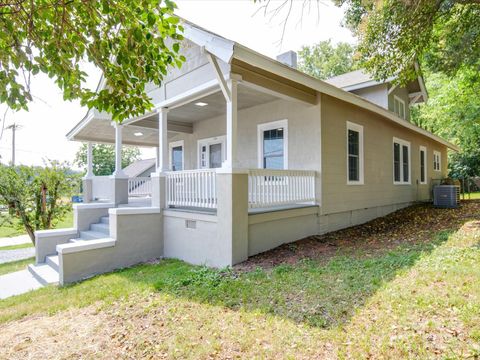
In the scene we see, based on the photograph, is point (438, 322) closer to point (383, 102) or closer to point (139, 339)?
point (139, 339)

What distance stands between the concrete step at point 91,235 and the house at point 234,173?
0.14 ft

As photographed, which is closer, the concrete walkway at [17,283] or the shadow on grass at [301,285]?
the shadow on grass at [301,285]

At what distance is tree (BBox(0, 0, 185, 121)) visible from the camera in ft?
9.50

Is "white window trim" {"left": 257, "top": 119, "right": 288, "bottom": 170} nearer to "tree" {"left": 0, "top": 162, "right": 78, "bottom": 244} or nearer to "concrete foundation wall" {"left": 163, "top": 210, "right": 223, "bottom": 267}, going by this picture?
"concrete foundation wall" {"left": 163, "top": 210, "right": 223, "bottom": 267}

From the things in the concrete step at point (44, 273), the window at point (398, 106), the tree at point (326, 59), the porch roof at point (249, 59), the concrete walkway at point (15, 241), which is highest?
the tree at point (326, 59)

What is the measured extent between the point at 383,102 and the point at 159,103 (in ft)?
27.6

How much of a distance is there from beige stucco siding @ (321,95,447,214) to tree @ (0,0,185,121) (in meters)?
5.41

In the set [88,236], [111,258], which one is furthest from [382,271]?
[88,236]

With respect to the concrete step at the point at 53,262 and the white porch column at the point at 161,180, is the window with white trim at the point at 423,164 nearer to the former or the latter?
the white porch column at the point at 161,180

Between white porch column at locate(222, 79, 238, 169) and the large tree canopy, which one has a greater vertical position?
the large tree canopy

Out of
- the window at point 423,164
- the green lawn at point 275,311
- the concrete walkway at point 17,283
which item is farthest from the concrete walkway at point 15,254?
the window at point 423,164

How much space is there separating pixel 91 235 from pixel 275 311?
6.04m

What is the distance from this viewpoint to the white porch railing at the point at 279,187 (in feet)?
20.1

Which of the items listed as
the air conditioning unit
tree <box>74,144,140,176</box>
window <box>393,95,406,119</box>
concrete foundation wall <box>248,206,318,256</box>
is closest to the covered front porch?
concrete foundation wall <box>248,206,318,256</box>
